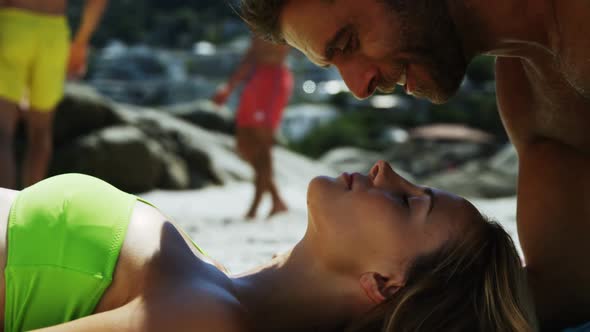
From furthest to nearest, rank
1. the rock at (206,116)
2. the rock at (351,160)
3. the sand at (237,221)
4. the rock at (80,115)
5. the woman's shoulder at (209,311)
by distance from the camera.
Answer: the rock at (351,160), the rock at (206,116), the rock at (80,115), the sand at (237,221), the woman's shoulder at (209,311)

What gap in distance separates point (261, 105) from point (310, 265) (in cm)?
434

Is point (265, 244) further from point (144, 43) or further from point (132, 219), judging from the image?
point (144, 43)

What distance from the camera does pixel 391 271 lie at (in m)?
1.97

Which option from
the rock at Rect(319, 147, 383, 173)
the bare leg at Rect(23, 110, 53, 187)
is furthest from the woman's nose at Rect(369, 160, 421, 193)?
the rock at Rect(319, 147, 383, 173)

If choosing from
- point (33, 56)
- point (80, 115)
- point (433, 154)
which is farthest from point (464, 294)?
point (433, 154)

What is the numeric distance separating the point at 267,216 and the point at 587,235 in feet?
13.1

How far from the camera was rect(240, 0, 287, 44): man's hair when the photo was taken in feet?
7.38

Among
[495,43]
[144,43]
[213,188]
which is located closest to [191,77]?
[144,43]

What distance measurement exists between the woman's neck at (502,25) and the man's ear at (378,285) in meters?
0.77

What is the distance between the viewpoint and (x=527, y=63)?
2500 millimetres

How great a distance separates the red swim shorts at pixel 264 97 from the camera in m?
6.28

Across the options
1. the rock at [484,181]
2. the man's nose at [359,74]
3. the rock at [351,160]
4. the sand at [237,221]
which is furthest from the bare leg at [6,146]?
the rock at [351,160]

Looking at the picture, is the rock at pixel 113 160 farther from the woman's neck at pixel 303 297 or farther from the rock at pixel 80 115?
the woman's neck at pixel 303 297

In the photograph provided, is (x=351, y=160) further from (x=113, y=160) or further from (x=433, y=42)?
(x=433, y=42)
